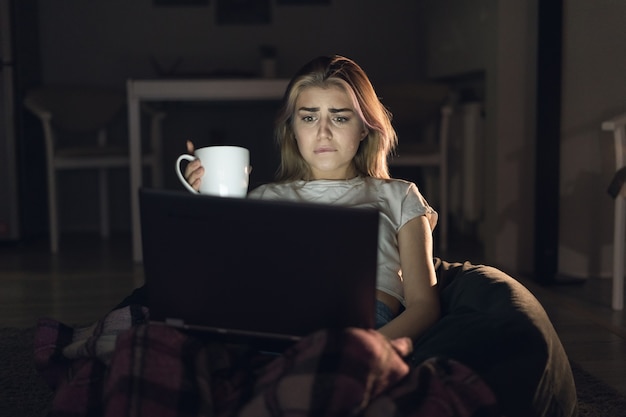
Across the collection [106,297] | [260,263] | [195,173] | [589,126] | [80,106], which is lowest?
[106,297]

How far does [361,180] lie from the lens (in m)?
1.80

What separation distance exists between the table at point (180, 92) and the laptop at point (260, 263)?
266 centimetres

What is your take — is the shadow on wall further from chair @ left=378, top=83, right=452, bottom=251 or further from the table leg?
the table leg

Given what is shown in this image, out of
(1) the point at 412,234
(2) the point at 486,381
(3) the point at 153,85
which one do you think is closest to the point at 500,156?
(3) the point at 153,85

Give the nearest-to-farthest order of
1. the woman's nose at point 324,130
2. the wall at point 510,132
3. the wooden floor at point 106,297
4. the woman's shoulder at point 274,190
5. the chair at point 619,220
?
the woman's nose at point 324,130, the woman's shoulder at point 274,190, the wooden floor at point 106,297, the chair at point 619,220, the wall at point 510,132

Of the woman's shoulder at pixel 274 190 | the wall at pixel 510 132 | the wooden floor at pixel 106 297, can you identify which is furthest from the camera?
the wall at pixel 510 132

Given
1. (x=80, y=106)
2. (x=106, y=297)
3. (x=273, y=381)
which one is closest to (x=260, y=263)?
(x=273, y=381)

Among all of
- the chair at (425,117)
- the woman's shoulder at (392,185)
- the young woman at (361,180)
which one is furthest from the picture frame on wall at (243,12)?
the woman's shoulder at (392,185)

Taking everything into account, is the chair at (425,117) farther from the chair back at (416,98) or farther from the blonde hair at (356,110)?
the blonde hair at (356,110)

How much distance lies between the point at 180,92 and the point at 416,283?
2.48 m

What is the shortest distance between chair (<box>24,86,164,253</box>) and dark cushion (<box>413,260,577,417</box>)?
3.11m

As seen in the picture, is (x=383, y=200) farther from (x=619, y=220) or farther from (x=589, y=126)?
(x=589, y=126)

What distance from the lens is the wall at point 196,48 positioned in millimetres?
5285

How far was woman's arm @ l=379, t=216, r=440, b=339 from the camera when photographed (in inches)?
60.3
